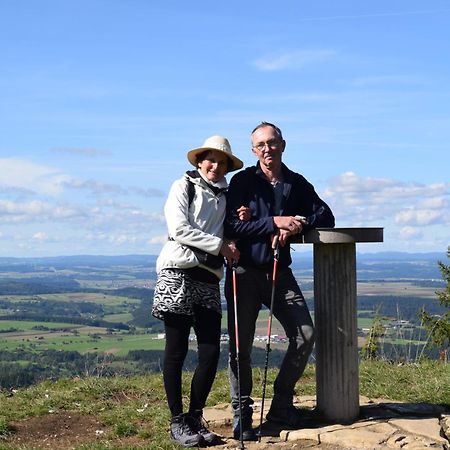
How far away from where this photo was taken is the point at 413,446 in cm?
589

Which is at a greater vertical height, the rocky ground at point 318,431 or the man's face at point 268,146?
the man's face at point 268,146

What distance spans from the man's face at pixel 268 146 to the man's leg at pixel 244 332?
37.5 inches

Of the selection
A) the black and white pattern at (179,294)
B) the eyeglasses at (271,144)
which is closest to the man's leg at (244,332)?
the black and white pattern at (179,294)

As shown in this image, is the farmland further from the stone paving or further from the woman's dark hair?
the woman's dark hair

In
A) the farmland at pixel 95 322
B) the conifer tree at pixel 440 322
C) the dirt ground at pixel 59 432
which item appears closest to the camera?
the dirt ground at pixel 59 432

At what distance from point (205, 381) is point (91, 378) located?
381 centimetres

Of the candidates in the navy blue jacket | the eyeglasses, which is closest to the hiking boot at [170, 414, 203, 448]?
the navy blue jacket

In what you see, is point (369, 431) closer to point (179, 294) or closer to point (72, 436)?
point (179, 294)

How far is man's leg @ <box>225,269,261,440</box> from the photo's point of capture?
630cm

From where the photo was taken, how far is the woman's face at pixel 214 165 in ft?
20.1

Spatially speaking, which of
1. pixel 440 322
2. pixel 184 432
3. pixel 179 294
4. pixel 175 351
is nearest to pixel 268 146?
pixel 179 294

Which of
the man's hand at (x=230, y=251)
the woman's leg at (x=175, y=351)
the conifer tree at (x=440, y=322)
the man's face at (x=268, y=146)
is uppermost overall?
the man's face at (x=268, y=146)

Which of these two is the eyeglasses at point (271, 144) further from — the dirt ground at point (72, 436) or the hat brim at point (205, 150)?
the dirt ground at point (72, 436)

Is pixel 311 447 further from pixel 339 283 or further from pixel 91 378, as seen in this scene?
pixel 91 378
